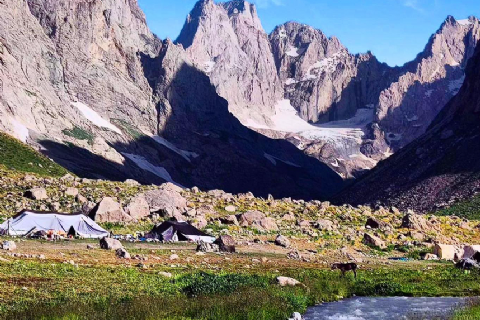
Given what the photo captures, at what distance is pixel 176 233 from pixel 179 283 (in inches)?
1134

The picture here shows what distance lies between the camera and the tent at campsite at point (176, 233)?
5962cm

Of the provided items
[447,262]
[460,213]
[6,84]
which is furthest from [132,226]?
[6,84]

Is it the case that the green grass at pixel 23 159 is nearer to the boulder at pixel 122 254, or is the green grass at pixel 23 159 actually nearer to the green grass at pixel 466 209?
the green grass at pixel 466 209

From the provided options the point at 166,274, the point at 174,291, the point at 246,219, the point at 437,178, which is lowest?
the point at 174,291

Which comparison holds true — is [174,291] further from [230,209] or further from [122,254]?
[230,209]

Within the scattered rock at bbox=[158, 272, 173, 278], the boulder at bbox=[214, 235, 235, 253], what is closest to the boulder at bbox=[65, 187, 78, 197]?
the boulder at bbox=[214, 235, 235, 253]

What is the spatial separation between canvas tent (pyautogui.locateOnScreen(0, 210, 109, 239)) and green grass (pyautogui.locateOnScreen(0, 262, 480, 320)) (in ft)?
76.1

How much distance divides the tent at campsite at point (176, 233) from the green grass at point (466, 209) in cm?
9214

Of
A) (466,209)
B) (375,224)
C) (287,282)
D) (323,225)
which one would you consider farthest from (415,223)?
(466,209)

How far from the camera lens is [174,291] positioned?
96.4 feet

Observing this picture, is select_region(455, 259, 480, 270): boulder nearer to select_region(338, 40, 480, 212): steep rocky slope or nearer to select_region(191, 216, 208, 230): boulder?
select_region(191, 216, 208, 230): boulder

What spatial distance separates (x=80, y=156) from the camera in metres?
197

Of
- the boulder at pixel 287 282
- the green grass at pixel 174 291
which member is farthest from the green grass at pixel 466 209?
the boulder at pixel 287 282

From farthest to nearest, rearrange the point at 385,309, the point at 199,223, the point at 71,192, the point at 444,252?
the point at 71,192 → the point at 199,223 → the point at 444,252 → the point at 385,309
